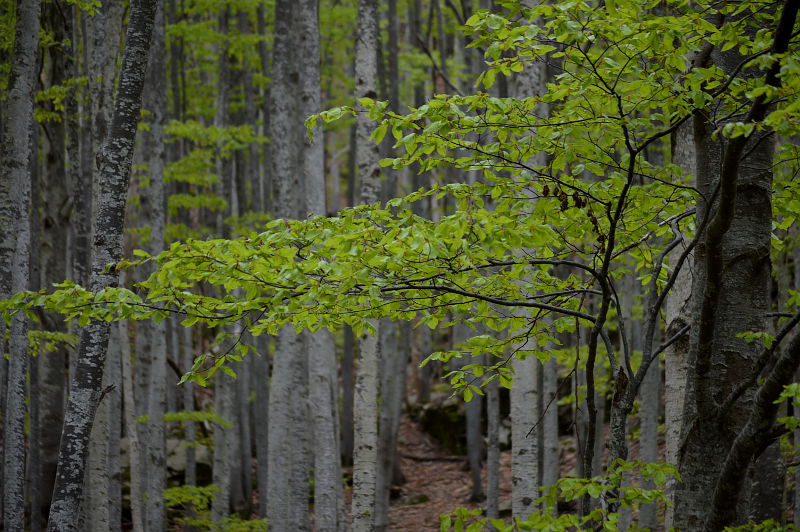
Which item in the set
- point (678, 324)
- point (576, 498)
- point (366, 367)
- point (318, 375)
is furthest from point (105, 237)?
point (318, 375)

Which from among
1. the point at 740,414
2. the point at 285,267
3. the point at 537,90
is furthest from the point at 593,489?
the point at 537,90

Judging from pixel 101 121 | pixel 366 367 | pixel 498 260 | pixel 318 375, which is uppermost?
pixel 101 121

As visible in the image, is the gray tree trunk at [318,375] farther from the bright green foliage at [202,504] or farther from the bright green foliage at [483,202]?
the bright green foliage at [483,202]

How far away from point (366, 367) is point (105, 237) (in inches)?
155

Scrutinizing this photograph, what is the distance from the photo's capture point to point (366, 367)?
8.27 metres

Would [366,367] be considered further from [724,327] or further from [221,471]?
[221,471]

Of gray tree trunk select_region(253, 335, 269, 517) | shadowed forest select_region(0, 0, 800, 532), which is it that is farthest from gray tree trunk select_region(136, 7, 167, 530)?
gray tree trunk select_region(253, 335, 269, 517)

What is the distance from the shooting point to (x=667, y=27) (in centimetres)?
312

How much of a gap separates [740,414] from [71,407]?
4.40 meters

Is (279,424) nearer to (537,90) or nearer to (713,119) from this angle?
(537,90)

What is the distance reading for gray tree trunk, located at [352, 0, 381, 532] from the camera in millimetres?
7891

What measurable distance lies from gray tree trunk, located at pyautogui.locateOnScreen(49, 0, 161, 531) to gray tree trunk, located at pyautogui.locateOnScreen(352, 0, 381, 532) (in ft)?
10.3

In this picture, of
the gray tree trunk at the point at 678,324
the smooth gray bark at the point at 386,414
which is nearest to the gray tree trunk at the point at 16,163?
the smooth gray bark at the point at 386,414

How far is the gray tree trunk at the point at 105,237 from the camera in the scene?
495cm
